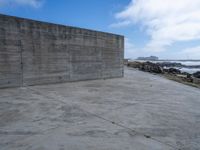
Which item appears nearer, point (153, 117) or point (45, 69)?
point (153, 117)

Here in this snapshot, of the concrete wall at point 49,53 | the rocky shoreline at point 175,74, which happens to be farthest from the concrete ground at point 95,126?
the rocky shoreline at point 175,74

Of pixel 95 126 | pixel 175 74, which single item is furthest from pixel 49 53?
pixel 175 74

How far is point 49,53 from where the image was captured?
7.43 metres

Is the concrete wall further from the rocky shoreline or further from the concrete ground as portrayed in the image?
the rocky shoreline

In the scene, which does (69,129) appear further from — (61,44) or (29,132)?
(61,44)

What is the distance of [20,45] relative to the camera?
648 centimetres

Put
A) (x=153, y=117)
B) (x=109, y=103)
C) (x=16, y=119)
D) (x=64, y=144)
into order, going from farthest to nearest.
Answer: (x=109, y=103) < (x=153, y=117) < (x=16, y=119) < (x=64, y=144)

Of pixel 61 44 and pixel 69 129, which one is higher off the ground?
pixel 61 44

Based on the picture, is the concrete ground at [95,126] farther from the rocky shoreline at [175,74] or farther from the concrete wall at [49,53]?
the rocky shoreline at [175,74]

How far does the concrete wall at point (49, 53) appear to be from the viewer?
245 inches

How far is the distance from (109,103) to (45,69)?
3.85 m

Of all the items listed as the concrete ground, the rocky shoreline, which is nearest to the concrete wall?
the concrete ground

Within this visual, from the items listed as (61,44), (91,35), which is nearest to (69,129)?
(61,44)

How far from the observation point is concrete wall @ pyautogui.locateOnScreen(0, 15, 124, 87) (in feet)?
20.5
